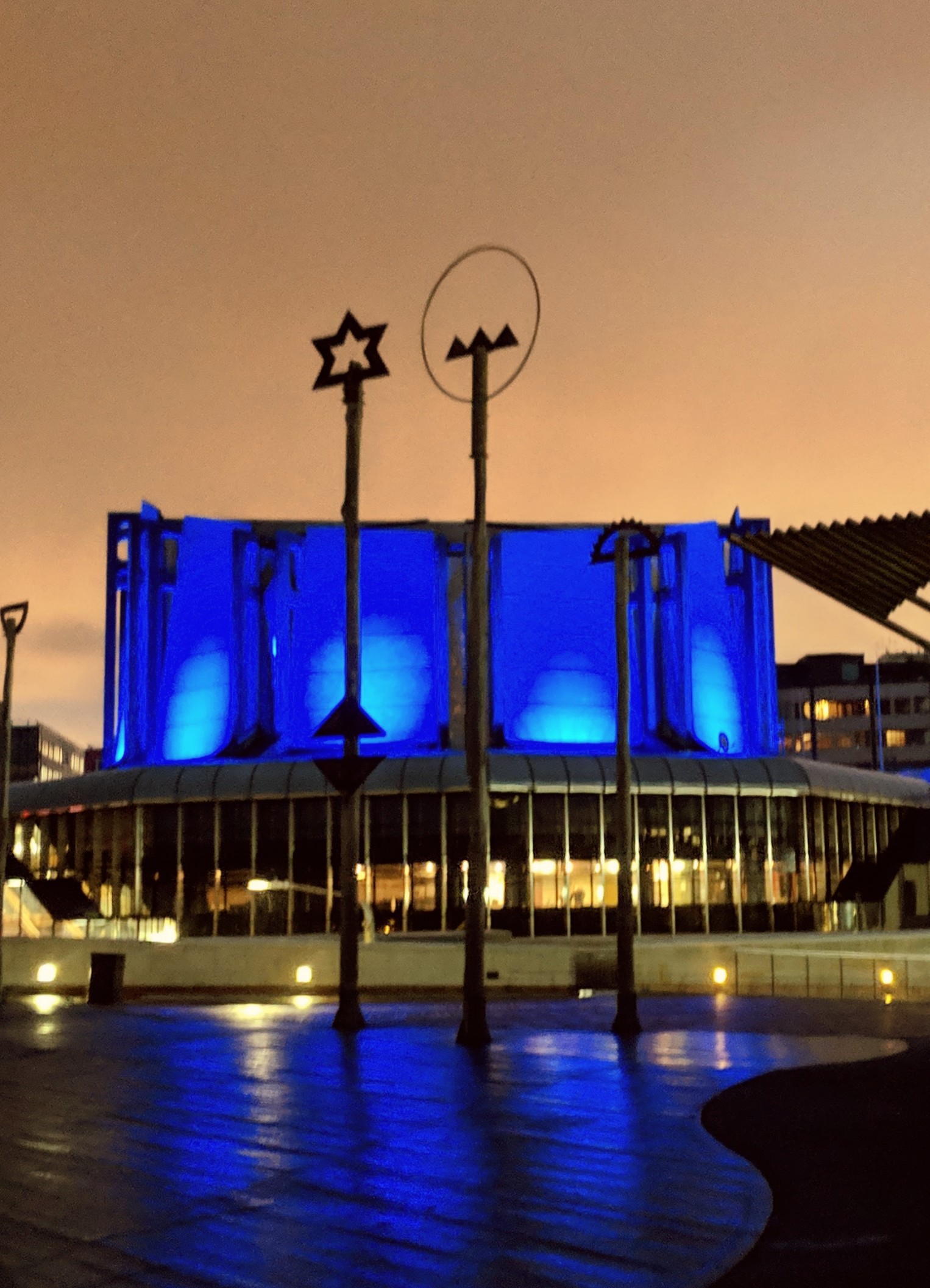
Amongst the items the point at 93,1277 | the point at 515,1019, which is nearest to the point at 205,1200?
the point at 93,1277

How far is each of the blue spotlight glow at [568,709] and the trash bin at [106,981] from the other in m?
33.2

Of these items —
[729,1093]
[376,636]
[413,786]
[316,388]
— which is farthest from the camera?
[376,636]

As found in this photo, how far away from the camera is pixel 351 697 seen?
862 inches

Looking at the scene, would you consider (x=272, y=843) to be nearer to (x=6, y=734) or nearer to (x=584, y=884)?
(x=584, y=884)

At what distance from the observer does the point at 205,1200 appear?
9570 mm

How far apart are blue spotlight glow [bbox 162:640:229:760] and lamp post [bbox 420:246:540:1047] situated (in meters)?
41.0

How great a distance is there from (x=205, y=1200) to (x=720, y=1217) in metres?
3.64

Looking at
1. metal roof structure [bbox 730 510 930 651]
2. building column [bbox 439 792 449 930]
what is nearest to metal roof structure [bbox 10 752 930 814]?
building column [bbox 439 792 449 930]

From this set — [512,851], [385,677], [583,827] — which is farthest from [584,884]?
[385,677]

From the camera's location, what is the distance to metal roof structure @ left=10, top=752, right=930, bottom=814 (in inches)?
2087

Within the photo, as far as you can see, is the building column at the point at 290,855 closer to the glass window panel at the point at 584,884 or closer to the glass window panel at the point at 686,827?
the glass window panel at the point at 584,884

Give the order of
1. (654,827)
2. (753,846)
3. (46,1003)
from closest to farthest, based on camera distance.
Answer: (46,1003)
(654,827)
(753,846)

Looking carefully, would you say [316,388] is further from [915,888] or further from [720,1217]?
[915,888]

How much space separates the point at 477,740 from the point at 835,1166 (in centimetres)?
990
